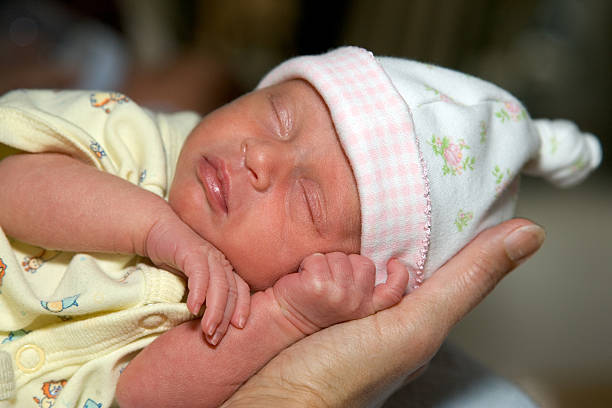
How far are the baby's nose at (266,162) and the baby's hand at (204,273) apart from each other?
6.9 inches

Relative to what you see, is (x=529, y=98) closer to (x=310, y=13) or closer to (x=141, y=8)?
(x=310, y=13)

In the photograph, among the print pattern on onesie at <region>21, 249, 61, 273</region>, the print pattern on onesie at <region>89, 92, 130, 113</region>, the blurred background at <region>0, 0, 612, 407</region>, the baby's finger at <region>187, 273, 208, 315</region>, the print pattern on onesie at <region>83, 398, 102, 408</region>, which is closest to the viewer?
the baby's finger at <region>187, 273, 208, 315</region>

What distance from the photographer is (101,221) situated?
1.17 metres

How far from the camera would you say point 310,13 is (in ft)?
13.7

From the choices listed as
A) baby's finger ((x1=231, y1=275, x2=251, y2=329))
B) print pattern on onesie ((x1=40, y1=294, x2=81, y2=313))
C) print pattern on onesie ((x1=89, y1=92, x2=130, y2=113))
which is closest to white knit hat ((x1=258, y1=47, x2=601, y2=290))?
baby's finger ((x1=231, y1=275, x2=251, y2=329))

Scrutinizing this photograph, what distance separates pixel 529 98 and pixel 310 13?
5.42 ft

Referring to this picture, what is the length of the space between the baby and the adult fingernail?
86mm

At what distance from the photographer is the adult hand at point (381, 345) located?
44.2 inches

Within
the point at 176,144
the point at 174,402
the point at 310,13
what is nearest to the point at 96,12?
the point at 310,13

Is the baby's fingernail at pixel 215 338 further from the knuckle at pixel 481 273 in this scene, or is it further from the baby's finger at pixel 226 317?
the knuckle at pixel 481 273

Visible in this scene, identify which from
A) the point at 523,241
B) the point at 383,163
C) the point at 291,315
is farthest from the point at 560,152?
the point at 291,315

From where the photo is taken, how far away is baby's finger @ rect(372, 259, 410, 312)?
1.21 m

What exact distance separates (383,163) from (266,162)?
0.25 metres

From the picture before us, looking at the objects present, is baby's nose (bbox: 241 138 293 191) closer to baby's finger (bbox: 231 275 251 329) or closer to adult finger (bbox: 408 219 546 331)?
baby's finger (bbox: 231 275 251 329)
